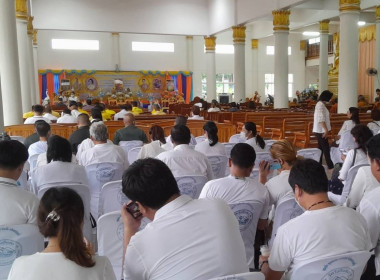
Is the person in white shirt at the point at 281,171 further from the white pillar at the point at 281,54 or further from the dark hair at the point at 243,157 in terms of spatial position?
the white pillar at the point at 281,54

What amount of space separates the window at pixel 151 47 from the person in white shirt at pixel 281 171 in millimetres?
22725

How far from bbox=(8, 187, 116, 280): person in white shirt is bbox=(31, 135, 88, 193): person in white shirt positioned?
6.62 ft

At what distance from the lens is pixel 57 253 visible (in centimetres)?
158

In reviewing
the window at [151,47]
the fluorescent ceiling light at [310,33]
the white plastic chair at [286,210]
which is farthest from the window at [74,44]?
the white plastic chair at [286,210]

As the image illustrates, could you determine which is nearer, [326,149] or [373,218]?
[373,218]

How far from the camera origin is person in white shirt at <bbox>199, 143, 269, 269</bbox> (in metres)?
2.92

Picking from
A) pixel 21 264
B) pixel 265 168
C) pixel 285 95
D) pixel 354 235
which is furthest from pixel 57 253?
pixel 285 95

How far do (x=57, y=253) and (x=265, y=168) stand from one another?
2085mm

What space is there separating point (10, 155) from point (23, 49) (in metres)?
12.0

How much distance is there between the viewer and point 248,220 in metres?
2.91

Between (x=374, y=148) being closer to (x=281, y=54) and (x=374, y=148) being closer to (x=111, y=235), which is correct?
(x=111, y=235)

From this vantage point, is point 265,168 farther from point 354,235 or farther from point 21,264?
point 21,264

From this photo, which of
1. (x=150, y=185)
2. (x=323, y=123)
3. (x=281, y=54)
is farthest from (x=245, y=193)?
(x=281, y=54)

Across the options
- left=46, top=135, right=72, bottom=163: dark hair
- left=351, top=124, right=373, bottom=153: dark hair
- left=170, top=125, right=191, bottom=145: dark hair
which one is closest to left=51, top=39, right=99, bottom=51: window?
left=170, top=125, right=191, bottom=145: dark hair
